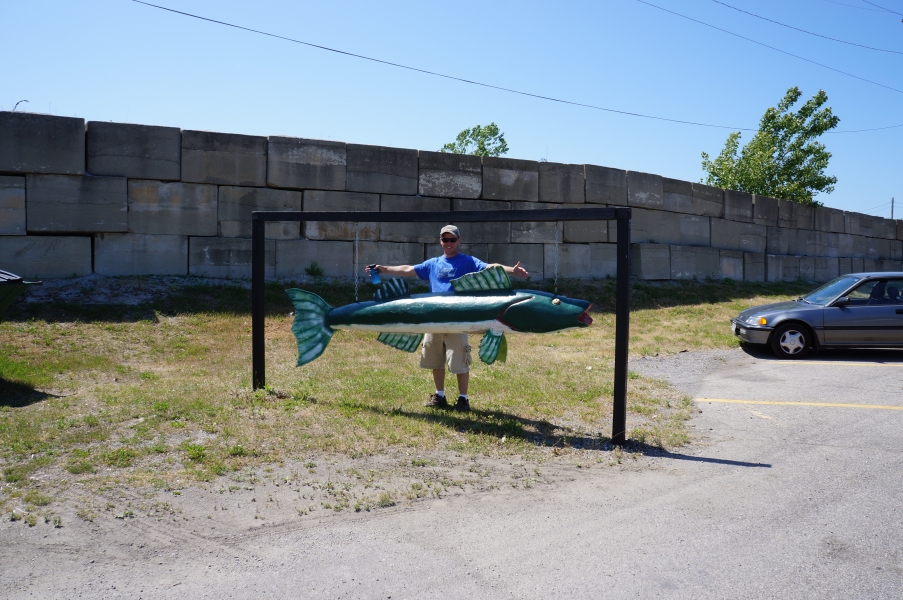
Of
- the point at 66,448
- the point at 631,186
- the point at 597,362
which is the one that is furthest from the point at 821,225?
the point at 66,448

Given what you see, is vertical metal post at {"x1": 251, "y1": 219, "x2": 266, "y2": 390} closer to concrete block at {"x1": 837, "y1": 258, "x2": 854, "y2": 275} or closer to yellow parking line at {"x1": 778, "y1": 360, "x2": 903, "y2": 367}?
yellow parking line at {"x1": 778, "y1": 360, "x2": 903, "y2": 367}

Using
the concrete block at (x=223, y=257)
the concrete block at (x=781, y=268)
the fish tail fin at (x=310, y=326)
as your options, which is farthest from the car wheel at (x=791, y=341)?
the concrete block at (x=781, y=268)

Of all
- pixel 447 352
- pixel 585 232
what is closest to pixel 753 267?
pixel 585 232

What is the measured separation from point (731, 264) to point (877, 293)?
336 inches

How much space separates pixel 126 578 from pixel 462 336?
12.1 ft

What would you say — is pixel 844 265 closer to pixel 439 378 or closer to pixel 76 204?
pixel 439 378

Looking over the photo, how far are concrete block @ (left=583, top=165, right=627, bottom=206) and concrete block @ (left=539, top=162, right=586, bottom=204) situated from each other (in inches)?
7.1

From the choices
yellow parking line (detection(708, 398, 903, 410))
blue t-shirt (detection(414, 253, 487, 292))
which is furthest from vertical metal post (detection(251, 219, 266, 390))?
yellow parking line (detection(708, 398, 903, 410))

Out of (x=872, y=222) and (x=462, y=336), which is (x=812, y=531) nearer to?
(x=462, y=336)

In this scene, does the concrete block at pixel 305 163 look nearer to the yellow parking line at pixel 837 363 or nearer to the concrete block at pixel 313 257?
the concrete block at pixel 313 257

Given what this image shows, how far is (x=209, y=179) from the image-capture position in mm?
12430

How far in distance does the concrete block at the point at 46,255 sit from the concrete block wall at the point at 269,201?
0.05 ft

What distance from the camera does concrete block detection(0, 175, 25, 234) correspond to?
1112cm

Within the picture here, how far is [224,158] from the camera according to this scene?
12516 mm
